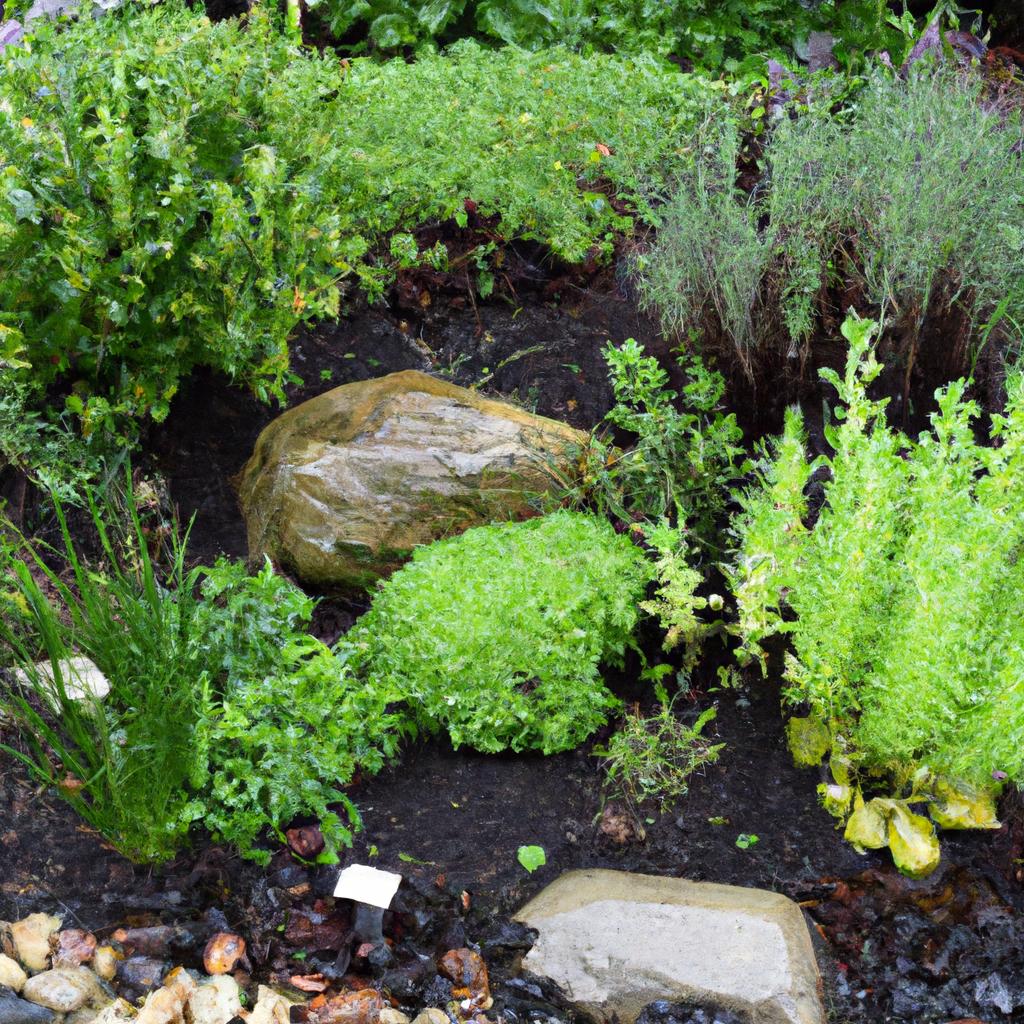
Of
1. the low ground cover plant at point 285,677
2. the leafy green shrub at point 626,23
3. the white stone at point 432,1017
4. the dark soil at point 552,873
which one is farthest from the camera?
the leafy green shrub at point 626,23

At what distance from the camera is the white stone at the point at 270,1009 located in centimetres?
229

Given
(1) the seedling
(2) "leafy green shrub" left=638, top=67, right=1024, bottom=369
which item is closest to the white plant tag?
(1) the seedling

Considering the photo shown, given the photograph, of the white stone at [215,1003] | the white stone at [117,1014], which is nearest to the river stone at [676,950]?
the white stone at [215,1003]

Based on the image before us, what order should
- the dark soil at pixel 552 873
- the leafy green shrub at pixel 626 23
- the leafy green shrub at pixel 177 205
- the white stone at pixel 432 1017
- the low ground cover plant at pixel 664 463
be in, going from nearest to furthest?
1. the white stone at pixel 432 1017
2. the dark soil at pixel 552 873
3. the leafy green shrub at pixel 177 205
4. the low ground cover plant at pixel 664 463
5. the leafy green shrub at pixel 626 23

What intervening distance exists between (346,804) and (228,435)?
5.71 feet

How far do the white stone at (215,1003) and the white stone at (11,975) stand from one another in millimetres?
353

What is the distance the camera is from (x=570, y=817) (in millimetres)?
2844

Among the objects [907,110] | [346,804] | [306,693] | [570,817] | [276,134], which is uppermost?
[276,134]

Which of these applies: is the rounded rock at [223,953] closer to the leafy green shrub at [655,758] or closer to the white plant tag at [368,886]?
the white plant tag at [368,886]

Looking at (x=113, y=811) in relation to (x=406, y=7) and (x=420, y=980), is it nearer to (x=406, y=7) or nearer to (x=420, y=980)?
(x=420, y=980)

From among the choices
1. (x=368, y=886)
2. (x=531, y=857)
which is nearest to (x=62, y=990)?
(x=368, y=886)

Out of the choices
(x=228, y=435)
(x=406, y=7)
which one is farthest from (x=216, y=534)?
(x=406, y=7)

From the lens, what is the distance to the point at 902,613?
2.58 metres

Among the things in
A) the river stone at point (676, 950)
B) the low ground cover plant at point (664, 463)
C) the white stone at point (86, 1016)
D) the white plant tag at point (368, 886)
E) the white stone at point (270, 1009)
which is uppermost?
the low ground cover plant at point (664, 463)
